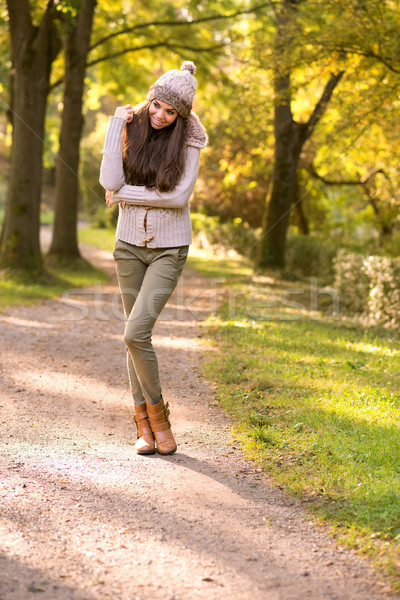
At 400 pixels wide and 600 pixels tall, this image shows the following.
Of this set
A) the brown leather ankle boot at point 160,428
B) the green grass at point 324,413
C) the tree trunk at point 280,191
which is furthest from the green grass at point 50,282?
the brown leather ankle boot at point 160,428

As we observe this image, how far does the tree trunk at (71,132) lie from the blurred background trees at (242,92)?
0.03m

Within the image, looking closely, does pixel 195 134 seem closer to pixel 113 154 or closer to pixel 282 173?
pixel 113 154

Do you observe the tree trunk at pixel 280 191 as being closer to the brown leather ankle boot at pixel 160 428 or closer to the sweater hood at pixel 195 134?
the sweater hood at pixel 195 134

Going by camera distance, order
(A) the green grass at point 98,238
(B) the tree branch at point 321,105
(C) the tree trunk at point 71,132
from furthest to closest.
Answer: (A) the green grass at point 98,238
(C) the tree trunk at point 71,132
(B) the tree branch at point 321,105

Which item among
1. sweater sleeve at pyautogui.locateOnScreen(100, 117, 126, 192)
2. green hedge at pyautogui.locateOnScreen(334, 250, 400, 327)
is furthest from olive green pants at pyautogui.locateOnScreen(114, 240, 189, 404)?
green hedge at pyautogui.locateOnScreen(334, 250, 400, 327)

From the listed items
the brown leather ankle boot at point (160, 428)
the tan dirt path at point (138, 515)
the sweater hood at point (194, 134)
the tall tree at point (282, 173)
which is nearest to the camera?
the tan dirt path at point (138, 515)

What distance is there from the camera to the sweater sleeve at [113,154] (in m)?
4.23

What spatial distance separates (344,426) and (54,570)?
101 inches

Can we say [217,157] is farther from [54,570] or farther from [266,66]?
[54,570]

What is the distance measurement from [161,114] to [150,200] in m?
0.55

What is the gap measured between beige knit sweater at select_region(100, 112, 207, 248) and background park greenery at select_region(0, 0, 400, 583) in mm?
1551

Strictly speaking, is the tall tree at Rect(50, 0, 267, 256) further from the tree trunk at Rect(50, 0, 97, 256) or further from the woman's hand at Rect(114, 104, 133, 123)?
the woman's hand at Rect(114, 104, 133, 123)

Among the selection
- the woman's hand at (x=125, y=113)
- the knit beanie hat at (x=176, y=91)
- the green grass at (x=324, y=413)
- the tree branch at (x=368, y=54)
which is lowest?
the green grass at (x=324, y=413)

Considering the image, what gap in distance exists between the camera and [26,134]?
40.2 feet
